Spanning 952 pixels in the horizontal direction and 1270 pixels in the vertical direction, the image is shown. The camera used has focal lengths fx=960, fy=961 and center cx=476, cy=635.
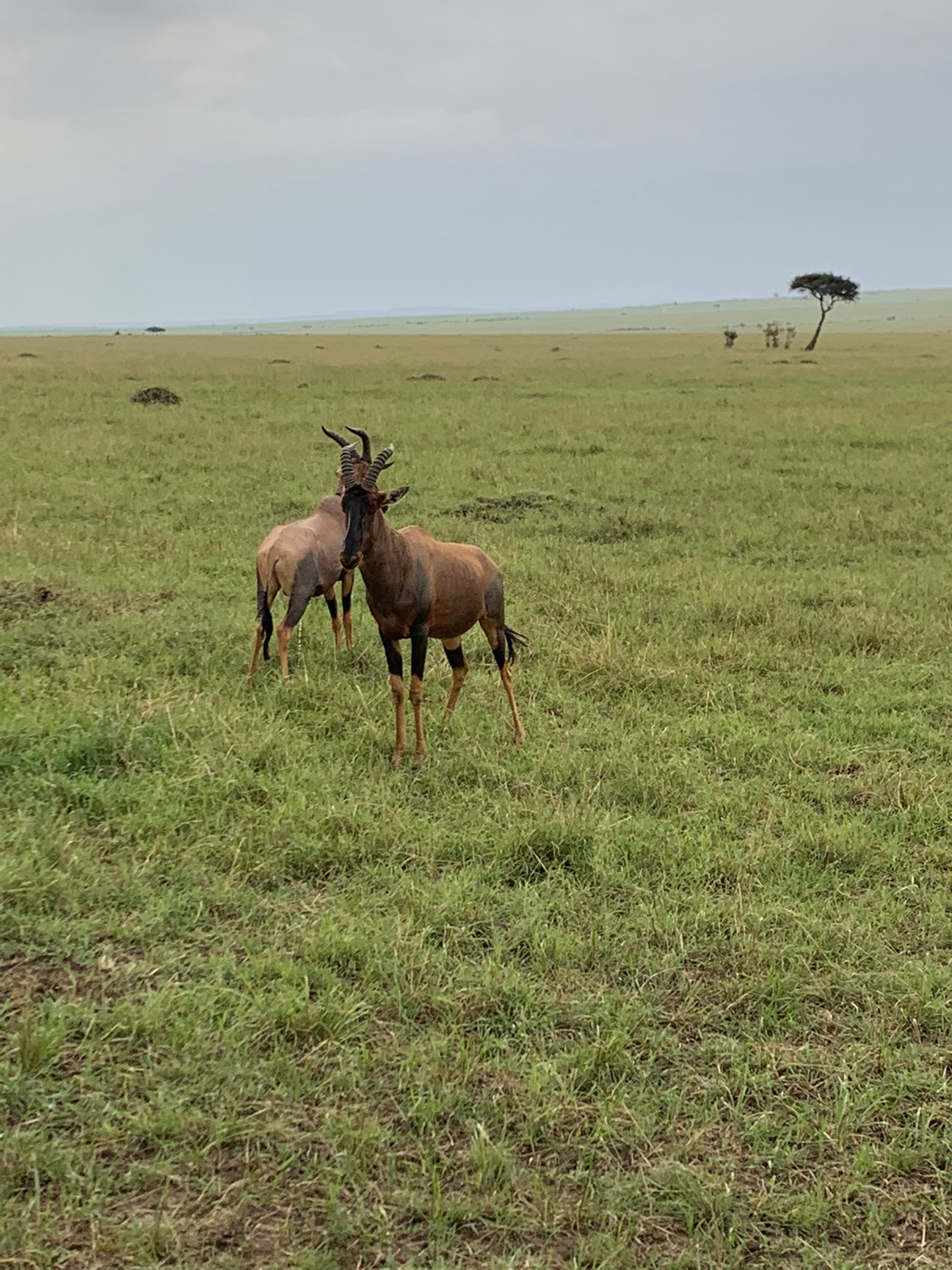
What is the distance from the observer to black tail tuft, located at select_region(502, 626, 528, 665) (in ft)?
21.9

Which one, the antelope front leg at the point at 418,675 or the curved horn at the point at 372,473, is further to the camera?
the antelope front leg at the point at 418,675

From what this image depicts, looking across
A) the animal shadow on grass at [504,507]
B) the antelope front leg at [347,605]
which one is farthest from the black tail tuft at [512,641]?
the animal shadow on grass at [504,507]

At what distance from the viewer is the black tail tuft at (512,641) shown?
6668 millimetres

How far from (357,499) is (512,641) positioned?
224 cm

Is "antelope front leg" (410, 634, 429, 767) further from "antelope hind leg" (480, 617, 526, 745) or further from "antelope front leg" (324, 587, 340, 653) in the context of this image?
"antelope front leg" (324, 587, 340, 653)

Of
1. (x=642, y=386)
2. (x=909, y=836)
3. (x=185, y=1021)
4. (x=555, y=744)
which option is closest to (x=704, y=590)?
(x=555, y=744)

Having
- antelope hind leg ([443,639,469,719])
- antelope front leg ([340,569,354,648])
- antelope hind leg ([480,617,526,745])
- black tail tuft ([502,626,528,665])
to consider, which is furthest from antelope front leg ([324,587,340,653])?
antelope hind leg ([480,617,526,745])

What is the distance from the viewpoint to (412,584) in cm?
555

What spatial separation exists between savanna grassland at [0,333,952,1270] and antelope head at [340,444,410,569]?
1339 millimetres

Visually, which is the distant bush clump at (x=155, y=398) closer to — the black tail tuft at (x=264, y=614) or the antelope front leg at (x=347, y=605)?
the antelope front leg at (x=347, y=605)

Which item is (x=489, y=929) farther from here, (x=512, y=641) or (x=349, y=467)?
(x=512, y=641)

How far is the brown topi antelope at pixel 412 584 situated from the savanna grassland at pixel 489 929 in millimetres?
562

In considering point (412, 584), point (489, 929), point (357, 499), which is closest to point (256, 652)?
point (412, 584)

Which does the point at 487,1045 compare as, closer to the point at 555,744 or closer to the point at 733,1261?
the point at 733,1261
